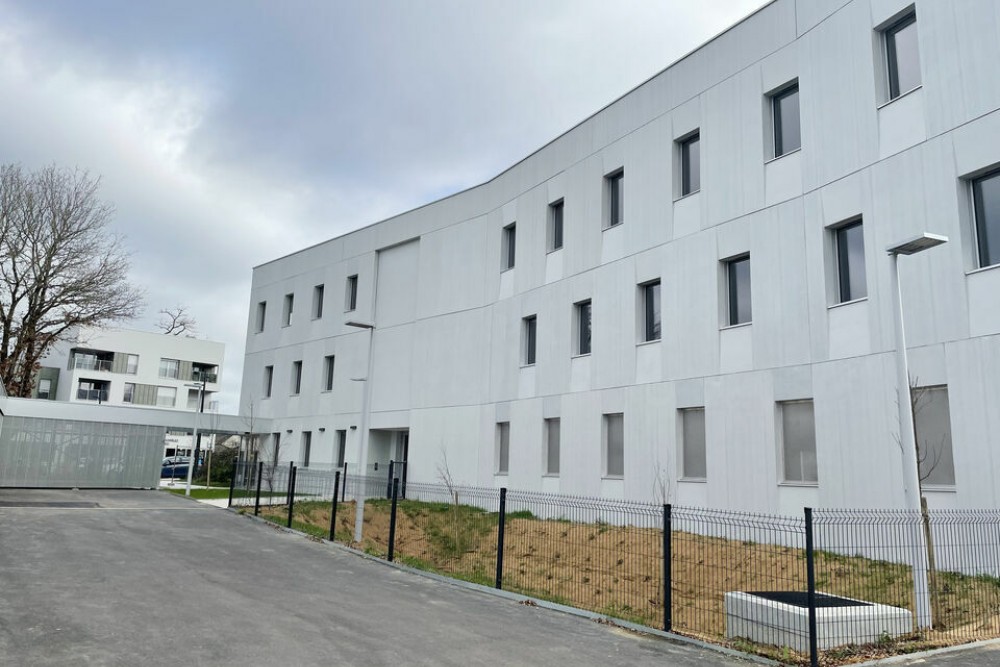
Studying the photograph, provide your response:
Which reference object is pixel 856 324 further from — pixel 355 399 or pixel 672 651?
pixel 355 399

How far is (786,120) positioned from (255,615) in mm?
15595

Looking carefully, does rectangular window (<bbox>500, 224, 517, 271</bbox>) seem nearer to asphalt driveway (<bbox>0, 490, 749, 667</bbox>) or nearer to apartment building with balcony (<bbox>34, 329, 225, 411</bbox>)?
asphalt driveway (<bbox>0, 490, 749, 667</bbox>)

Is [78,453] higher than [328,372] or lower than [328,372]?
lower

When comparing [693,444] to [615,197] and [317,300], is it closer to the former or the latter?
[615,197]

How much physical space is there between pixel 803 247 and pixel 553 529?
915 centimetres

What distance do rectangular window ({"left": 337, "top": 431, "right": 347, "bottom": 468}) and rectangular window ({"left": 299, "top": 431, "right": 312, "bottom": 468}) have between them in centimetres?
248

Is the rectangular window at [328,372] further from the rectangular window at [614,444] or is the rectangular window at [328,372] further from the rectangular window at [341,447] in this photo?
the rectangular window at [614,444]

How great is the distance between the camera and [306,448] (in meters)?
36.7

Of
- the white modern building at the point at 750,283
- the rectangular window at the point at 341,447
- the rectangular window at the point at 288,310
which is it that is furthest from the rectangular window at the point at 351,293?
the white modern building at the point at 750,283

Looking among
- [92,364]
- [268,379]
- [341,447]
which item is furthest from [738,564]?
[92,364]

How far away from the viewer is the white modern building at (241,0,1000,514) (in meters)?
13.5

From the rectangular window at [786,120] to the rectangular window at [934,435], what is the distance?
6581 mm

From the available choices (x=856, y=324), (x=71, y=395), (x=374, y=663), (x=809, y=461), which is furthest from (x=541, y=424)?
(x=71, y=395)

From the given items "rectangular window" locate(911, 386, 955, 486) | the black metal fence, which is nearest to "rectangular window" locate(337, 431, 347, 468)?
the black metal fence
